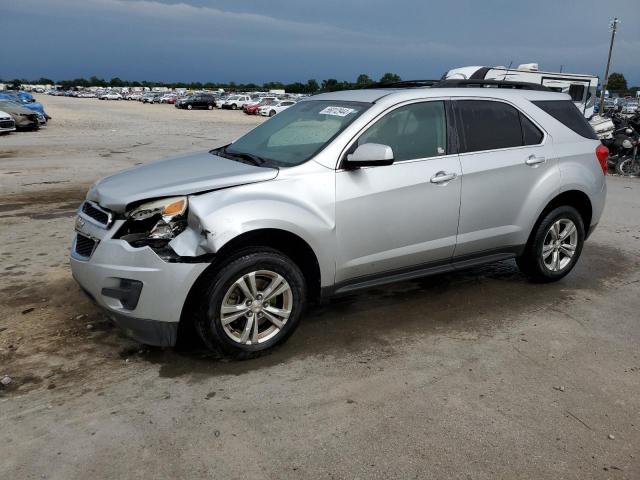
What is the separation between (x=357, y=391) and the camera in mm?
3348

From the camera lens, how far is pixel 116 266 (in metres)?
3.35

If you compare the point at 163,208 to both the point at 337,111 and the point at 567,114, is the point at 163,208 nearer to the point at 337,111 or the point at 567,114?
the point at 337,111

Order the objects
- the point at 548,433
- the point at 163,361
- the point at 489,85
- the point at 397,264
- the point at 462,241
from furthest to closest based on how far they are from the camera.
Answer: the point at 489,85 → the point at 462,241 → the point at 397,264 → the point at 163,361 → the point at 548,433

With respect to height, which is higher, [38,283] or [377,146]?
[377,146]

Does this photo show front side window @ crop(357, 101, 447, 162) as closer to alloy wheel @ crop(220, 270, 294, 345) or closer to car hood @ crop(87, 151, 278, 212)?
car hood @ crop(87, 151, 278, 212)

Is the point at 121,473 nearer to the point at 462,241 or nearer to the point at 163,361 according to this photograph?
the point at 163,361

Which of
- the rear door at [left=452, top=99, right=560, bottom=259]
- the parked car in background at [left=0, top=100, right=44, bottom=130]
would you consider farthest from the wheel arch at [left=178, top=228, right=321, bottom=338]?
the parked car in background at [left=0, top=100, right=44, bottom=130]

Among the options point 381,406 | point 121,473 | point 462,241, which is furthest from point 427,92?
point 121,473

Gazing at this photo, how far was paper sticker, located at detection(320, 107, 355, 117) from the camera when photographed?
421 centimetres

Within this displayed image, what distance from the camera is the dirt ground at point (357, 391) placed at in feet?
8.93

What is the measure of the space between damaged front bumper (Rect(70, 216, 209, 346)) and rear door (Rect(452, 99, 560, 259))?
2219mm

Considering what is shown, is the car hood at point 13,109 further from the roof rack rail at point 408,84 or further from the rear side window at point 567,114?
the rear side window at point 567,114

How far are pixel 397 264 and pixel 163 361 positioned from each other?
5.83 ft

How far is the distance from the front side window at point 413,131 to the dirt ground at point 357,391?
131 centimetres
